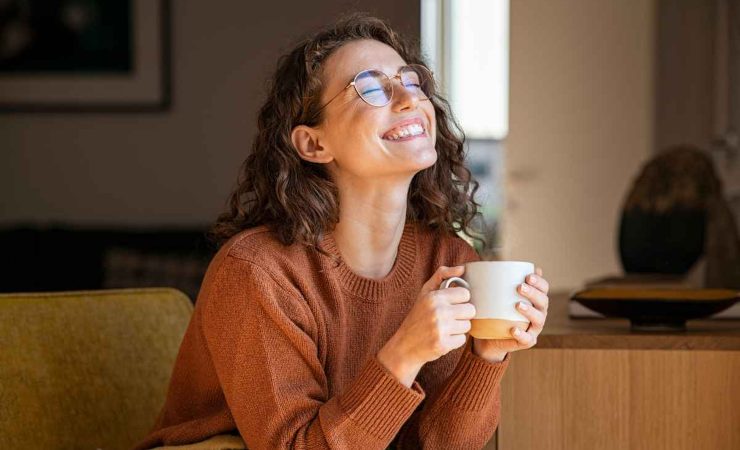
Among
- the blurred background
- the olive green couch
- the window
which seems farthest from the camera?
the window

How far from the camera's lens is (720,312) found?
1528 millimetres

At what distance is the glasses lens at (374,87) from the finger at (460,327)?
36cm

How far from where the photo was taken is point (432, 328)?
1.21 metres

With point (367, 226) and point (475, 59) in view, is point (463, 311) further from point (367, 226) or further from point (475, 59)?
point (475, 59)

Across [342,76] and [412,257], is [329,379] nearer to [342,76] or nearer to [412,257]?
[412,257]

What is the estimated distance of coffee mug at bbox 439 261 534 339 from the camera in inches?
47.8

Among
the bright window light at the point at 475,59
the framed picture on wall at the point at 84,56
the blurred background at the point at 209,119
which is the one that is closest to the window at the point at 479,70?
the bright window light at the point at 475,59

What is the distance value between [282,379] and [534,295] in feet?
1.09

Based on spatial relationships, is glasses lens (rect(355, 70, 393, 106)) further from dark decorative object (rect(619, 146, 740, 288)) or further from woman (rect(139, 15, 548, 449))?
dark decorative object (rect(619, 146, 740, 288))

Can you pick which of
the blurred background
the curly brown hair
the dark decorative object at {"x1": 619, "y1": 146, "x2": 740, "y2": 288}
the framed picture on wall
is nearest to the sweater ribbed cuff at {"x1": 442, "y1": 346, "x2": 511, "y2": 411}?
the curly brown hair

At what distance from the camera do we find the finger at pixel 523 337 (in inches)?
48.6

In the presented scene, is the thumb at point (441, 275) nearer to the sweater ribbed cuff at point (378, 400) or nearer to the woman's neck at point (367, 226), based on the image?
the sweater ribbed cuff at point (378, 400)

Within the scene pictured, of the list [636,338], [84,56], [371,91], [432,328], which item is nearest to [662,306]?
[636,338]

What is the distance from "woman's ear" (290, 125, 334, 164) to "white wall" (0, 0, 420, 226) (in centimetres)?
311
